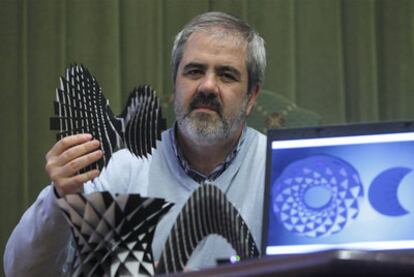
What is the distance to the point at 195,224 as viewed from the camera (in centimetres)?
88

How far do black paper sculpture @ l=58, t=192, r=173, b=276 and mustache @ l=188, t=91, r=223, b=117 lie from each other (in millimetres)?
619

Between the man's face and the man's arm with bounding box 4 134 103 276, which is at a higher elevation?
the man's face

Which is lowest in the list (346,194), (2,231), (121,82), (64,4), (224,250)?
(2,231)

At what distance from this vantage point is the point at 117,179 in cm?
144

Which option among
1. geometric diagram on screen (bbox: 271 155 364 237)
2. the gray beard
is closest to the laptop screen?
geometric diagram on screen (bbox: 271 155 364 237)

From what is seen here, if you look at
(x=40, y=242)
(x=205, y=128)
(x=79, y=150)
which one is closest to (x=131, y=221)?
(x=79, y=150)

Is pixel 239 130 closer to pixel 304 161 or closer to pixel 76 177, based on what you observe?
pixel 304 161

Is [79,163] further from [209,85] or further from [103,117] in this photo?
[209,85]

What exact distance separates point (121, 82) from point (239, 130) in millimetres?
1136

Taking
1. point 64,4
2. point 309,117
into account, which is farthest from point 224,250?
point 64,4

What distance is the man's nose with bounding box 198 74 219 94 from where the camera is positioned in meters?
1.45

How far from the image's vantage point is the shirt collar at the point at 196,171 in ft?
4.83

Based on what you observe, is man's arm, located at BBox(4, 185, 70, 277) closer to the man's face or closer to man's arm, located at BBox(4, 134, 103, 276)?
man's arm, located at BBox(4, 134, 103, 276)

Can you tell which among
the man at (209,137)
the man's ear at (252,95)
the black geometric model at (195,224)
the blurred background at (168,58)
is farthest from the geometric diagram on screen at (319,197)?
the blurred background at (168,58)
